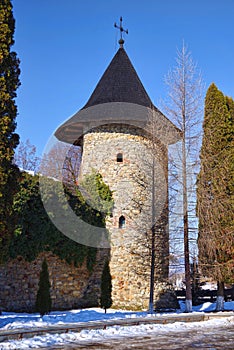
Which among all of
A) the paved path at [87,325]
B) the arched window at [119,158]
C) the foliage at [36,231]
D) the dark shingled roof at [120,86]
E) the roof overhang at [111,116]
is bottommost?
the paved path at [87,325]

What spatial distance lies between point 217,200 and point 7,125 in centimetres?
671

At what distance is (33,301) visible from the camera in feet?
39.8

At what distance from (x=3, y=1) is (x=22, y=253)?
6896mm

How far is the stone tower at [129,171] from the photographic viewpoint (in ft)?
43.6

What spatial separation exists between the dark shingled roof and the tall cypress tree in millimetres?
7426

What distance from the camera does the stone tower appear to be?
13.3 m

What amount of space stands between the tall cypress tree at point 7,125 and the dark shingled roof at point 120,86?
24.4 ft

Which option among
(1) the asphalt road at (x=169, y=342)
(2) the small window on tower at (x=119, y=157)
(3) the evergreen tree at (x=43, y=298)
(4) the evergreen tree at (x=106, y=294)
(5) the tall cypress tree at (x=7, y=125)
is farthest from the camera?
(2) the small window on tower at (x=119, y=157)

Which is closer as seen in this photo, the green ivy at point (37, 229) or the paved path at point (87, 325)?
the paved path at point (87, 325)

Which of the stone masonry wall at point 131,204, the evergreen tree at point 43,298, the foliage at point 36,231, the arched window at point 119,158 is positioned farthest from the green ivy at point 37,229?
the arched window at point 119,158

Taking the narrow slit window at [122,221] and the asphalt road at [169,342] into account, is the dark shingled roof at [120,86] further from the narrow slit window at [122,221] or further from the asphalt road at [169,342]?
the asphalt road at [169,342]

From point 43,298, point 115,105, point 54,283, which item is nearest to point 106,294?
point 54,283

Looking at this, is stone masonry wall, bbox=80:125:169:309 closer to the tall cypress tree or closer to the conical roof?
the conical roof

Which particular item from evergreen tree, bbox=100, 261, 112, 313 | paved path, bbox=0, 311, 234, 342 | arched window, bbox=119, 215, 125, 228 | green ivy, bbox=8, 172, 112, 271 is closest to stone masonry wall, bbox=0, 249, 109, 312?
green ivy, bbox=8, 172, 112, 271
